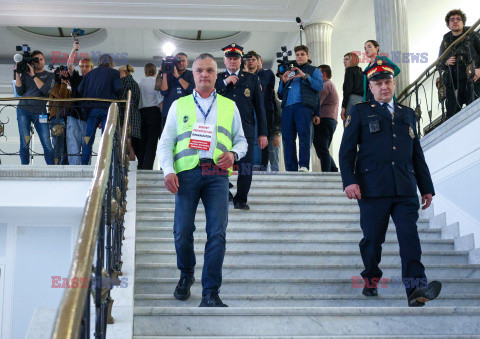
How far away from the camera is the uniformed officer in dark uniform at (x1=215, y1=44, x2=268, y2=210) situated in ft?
20.2

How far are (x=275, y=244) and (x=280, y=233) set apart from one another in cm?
28

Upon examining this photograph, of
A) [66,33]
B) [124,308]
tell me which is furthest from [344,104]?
[66,33]

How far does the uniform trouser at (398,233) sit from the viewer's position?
420cm

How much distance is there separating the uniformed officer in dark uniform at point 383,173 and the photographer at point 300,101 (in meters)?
2.93

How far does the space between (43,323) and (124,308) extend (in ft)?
1.41

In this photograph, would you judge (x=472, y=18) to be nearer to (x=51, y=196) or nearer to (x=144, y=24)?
(x=144, y=24)

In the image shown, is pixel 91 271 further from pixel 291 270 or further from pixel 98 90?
pixel 98 90

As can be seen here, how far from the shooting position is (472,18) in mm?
15242

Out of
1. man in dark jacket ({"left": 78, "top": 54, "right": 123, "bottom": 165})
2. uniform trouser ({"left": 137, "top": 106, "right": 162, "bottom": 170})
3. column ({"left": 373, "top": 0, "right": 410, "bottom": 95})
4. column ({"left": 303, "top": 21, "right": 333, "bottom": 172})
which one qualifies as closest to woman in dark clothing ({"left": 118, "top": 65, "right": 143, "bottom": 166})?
uniform trouser ({"left": 137, "top": 106, "right": 162, "bottom": 170})

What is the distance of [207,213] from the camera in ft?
13.3

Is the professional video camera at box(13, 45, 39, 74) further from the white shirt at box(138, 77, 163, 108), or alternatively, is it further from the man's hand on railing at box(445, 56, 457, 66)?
the man's hand on railing at box(445, 56, 457, 66)

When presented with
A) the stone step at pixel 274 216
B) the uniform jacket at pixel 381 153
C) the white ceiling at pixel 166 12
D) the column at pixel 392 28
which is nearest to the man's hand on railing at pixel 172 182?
the uniform jacket at pixel 381 153

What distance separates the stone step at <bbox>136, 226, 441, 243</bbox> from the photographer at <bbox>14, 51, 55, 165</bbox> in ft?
9.42

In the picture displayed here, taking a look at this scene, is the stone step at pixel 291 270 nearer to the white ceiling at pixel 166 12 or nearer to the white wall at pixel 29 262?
the white wall at pixel 29 262
